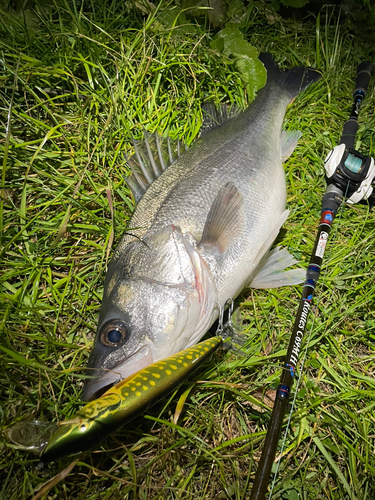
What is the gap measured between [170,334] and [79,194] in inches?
56.5

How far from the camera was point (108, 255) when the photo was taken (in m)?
2.40

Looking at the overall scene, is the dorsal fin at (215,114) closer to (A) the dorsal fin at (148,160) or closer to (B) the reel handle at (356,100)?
(A) the dorsal fin at (148,160)

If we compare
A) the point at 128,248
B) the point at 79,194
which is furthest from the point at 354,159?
the point at 79,194

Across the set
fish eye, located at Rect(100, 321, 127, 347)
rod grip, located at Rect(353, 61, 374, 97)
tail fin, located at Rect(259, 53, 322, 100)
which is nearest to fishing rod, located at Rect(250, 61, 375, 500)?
rod grip, located at Rect(353, 61, 374, 97)

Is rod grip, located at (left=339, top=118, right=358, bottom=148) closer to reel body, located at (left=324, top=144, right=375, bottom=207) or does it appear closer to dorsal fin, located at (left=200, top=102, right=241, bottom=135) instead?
reel body, located at (left=324, top=144, right=375, bottom=207)

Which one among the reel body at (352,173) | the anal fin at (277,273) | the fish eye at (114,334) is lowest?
the fish eye at (114,334)

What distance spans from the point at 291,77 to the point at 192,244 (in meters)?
2.10

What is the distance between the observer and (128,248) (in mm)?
2088

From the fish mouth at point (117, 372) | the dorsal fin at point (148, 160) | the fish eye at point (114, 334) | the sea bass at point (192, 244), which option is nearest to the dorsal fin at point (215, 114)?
the sea bass at point (192, 244)

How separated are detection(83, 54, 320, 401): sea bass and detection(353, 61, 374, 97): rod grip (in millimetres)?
786

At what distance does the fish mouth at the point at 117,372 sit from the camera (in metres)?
1.72

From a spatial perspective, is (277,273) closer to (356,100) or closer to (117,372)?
(117,372)

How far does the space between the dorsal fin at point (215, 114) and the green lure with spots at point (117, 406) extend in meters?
1.99

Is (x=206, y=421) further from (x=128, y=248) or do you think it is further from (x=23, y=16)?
(x=23, y=16)
